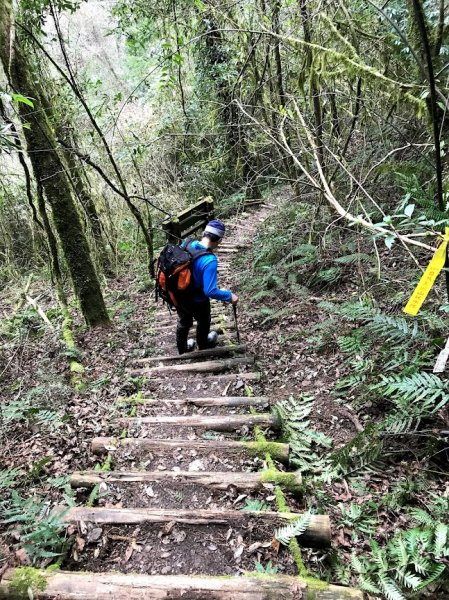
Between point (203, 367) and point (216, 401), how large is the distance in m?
0.92

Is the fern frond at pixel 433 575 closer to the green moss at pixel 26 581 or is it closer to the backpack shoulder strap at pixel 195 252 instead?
the green moss at pixel 26 581

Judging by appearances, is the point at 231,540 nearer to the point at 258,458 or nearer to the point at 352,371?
the point at 258,458

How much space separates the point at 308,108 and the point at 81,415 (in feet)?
23.1

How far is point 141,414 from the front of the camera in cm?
447

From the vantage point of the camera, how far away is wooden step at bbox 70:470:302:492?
3.07 metres

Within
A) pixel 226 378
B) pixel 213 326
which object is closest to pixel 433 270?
pixel 226 378

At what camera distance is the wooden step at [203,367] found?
5.34m

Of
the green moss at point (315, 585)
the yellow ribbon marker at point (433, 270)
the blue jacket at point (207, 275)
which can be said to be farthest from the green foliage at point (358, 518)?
the blue jacket at point (207, 275)

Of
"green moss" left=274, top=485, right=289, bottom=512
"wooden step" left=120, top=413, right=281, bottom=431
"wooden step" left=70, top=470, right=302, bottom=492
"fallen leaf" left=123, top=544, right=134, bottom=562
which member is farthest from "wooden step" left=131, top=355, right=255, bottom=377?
"fallen leaf" left=123, top=544, right=134, bottom=562

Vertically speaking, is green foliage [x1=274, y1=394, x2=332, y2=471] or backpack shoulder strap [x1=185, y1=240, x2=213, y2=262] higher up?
backpack shoulder strap [x1=185, y1=240, x2=213, y2=262]

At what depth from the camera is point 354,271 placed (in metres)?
6.76

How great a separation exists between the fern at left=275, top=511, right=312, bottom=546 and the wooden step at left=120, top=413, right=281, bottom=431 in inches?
55.5

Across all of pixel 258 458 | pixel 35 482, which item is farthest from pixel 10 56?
pixel 258 458

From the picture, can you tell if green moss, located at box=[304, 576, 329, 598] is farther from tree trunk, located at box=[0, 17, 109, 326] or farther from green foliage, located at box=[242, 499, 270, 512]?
tree trunk, located at box=[0, 17, 109, 326]
